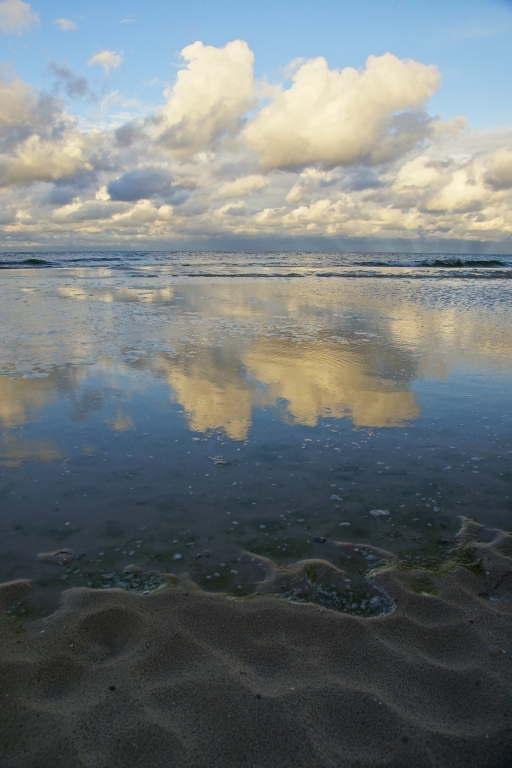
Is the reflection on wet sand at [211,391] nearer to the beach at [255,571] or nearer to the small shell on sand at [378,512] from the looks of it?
the beach at [255,571]

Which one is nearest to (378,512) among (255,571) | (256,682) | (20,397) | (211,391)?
(255,571)

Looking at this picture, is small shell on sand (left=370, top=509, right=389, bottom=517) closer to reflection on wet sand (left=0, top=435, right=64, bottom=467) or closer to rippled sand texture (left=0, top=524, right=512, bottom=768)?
rippled sand texture (left=0, top=524, right=512, bottom=768)

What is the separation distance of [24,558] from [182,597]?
4.25 feet

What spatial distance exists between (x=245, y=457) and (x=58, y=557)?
2109 mm

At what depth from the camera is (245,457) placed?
4922mm

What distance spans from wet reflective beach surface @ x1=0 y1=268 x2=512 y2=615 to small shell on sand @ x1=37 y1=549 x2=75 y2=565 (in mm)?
24

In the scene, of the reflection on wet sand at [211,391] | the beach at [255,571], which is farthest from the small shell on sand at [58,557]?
the reflection on wet sand at [211,391]

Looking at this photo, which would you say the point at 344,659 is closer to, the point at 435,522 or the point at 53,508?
the point at 435,522

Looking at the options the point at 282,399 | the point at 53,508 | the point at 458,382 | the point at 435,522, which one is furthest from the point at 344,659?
the point at 458,382

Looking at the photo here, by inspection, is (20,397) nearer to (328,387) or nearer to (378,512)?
(328,387)

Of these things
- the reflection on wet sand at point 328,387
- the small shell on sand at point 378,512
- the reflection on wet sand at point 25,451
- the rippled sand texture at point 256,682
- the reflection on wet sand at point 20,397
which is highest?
the reflection on wet sand at point 328,387

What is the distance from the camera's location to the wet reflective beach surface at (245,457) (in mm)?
3418

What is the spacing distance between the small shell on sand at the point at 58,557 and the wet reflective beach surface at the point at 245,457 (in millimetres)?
24

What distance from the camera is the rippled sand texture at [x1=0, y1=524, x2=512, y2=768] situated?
80.5 inches
